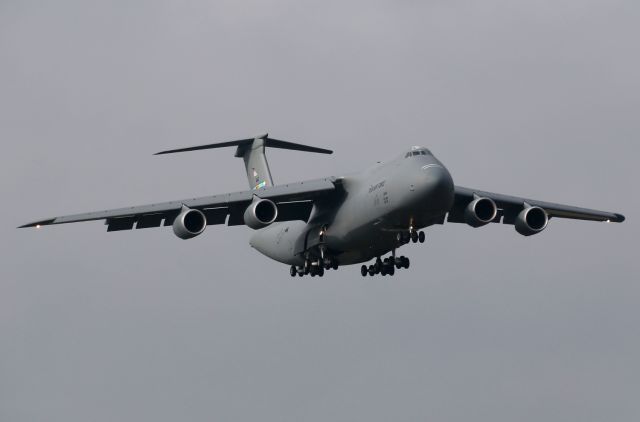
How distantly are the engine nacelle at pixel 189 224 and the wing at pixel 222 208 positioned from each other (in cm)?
54

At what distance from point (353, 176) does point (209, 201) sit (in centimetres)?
340

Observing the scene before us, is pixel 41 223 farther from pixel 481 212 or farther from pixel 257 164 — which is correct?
pixel 481 212

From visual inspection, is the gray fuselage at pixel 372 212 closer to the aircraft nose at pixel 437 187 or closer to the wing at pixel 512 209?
the aircraft nose at pixel 437 187

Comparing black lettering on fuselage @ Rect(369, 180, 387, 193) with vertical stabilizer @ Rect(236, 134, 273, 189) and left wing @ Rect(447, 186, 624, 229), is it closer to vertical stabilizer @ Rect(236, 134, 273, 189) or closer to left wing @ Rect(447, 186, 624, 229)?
left wing @ Rect(447, 186, 624, 229)

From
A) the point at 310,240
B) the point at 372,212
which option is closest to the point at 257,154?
the point at 310,240

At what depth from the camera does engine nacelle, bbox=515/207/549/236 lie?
34.6 m

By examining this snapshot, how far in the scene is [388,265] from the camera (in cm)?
3497

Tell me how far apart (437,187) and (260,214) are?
4.37m

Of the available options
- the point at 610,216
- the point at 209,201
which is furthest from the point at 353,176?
the point at 610,216

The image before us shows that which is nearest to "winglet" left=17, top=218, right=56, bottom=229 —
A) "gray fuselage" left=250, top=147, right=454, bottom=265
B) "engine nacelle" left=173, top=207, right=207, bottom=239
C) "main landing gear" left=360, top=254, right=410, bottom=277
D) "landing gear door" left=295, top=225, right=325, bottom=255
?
"engine nacelle" left=173, top=207, right=207, bottom=239

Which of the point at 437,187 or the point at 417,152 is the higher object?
the point at 417,152

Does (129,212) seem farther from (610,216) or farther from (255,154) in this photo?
(610,216)

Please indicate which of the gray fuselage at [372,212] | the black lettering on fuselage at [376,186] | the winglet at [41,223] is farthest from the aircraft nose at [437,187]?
the winglet at [41,223]

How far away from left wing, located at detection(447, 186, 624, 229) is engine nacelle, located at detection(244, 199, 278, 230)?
4536mm
